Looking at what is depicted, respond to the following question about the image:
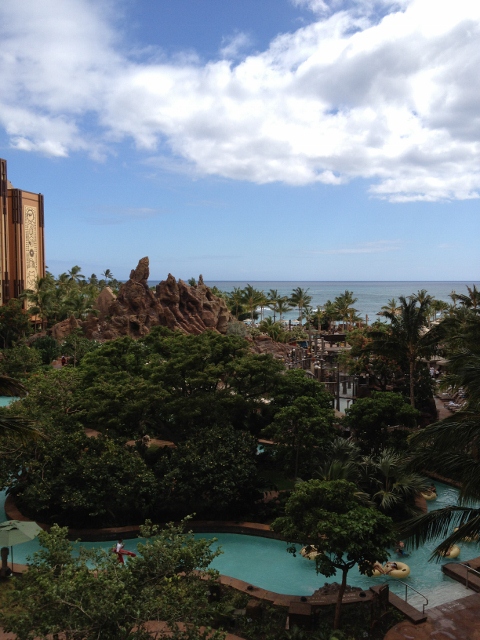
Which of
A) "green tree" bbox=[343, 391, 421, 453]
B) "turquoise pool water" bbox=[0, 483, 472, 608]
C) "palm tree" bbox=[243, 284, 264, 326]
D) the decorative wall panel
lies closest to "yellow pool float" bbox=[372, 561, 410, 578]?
"turquoise pool water" bbox=[0, 483, 472, 608]

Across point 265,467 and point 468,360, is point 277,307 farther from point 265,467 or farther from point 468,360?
point 468,360

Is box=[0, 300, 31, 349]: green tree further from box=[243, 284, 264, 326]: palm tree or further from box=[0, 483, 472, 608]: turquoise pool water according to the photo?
box=[0, 483, 472, 608]: turquoise pool water

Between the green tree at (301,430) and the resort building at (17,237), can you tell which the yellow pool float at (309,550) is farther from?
the resort building at (17,237)

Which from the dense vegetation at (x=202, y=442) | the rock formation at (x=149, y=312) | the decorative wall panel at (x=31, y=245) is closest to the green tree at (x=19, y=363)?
the dense vegetation at (x=202, y=442)

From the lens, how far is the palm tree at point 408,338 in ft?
75.8

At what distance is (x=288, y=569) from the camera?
1444 cm

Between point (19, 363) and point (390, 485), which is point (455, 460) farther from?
point (19, 363)

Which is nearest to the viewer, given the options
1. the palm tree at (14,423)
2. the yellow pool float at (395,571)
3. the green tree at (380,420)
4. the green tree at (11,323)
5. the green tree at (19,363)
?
the palm tree at (14,423)

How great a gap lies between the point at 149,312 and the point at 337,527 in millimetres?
37094

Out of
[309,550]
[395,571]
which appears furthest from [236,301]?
[309,550]

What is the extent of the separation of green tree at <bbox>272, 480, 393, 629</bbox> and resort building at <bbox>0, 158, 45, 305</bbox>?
46.8 m

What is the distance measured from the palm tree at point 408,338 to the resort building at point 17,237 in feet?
133

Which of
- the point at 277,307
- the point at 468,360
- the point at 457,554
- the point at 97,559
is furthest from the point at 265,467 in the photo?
the point at 277,307

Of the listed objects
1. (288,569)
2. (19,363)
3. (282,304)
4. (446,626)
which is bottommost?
(288,569)
